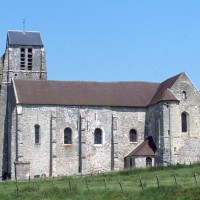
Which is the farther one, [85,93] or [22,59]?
[22,59]

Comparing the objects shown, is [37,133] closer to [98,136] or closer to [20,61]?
[98,136]

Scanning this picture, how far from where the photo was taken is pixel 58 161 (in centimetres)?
6500

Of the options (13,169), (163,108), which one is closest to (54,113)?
(13,169)

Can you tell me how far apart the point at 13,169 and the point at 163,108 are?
16.3m

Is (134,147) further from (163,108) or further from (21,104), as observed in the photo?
(21,104)

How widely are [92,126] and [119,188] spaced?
25022 millimetres

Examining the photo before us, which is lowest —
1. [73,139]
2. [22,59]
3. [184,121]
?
[73,139]

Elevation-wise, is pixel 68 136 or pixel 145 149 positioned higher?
pixel 68 136

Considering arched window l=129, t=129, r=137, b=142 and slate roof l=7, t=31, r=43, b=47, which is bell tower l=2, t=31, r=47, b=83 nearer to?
slate roof l=7, t=31, r=43, b=47

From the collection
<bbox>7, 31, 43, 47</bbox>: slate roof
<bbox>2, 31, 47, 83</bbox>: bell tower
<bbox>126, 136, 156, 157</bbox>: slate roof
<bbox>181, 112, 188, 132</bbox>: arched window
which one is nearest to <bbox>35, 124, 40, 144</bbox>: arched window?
<bbox>126, 136, 156, 157</bbox>: slate roof

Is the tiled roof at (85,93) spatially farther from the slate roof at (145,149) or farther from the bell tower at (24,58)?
the bell tower at (24,58)

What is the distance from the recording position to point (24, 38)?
75500 millimetres

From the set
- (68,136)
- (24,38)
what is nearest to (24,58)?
(24,38)

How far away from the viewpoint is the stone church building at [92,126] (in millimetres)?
64188
